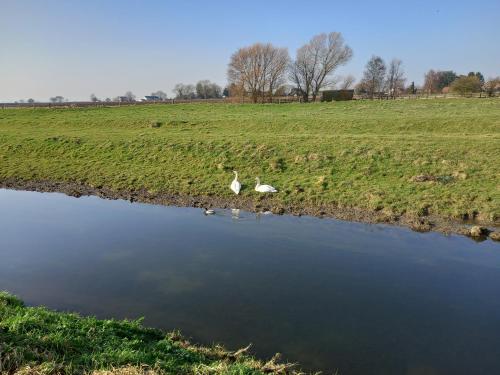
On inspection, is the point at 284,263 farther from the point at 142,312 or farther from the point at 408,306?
the point at 142,312

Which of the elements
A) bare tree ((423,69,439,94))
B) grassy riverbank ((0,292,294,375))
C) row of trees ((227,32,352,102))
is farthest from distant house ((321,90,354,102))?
grassy riverbank ((0,292,294,375))

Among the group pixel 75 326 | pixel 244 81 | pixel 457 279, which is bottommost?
pixel 457 279

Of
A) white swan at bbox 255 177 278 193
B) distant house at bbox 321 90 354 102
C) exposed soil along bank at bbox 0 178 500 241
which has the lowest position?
exposed soil along bank at bbox 0 178 500 241

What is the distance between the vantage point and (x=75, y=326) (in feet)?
24.6

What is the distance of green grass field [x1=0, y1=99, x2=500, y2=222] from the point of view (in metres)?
18.4

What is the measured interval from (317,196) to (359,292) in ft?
27.5

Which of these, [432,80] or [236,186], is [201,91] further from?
[236,186]

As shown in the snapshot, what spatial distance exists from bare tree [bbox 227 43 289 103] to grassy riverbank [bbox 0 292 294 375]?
65370mm

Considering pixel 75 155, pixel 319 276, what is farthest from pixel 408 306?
pixel 75 155

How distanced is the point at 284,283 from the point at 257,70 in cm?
6562

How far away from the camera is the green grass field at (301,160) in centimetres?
1841

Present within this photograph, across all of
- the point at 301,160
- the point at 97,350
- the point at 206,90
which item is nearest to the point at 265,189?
the point at 301,160

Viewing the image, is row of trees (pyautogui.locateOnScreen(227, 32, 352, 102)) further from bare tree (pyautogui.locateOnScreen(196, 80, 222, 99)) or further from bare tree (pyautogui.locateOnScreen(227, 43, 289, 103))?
bare tree (pyautogui.locateOnScreen(196, 80, 222, 99))

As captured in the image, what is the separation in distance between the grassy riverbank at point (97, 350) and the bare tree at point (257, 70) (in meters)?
65.4
